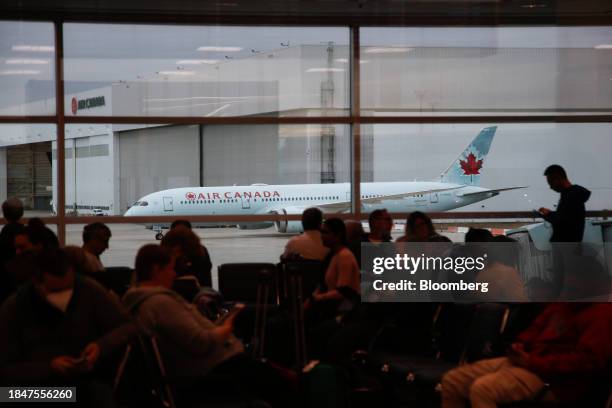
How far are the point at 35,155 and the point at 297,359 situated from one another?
477 cm


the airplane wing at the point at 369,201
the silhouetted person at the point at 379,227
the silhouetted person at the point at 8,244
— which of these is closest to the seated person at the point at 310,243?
the silhouetted person at the point at 379,227

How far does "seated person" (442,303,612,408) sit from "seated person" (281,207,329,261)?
7.88 ft

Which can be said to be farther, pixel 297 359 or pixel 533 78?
pixel 533 78

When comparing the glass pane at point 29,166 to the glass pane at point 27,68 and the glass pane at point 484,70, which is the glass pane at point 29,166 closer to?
the glass pane at point 27,68

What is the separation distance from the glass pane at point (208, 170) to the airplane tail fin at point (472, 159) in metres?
1.06

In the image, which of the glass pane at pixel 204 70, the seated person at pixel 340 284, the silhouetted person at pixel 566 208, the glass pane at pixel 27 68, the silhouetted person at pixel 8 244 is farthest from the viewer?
the glass pane at pixel 204 70

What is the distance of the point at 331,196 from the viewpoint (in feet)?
29.7

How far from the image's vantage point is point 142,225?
8.66m

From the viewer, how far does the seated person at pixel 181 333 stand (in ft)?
12.7

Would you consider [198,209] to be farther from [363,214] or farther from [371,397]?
[371,397]

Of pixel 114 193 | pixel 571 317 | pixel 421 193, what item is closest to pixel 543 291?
pixel 571 317

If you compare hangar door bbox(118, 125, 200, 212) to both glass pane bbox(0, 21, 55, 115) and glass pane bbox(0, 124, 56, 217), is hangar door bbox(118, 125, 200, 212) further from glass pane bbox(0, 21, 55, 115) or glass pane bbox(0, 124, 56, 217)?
glass pane bbox(0, 21, 55, 115)

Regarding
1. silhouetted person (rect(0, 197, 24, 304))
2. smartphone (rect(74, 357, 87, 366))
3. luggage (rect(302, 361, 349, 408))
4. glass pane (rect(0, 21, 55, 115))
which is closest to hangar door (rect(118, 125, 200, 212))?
glass pane (rect(0, 21, 55, 115))

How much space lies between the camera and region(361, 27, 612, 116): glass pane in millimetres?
8922
